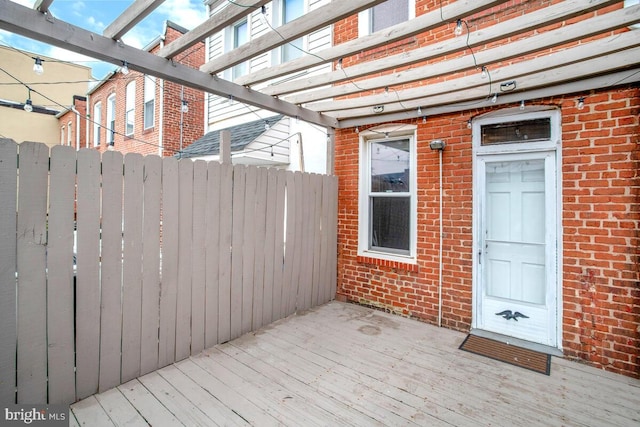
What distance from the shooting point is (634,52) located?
2.76 m

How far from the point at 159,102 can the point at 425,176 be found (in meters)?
7.61

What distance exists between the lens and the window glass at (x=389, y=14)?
4.49 meters

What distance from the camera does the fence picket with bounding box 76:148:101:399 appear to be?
2.49 meters

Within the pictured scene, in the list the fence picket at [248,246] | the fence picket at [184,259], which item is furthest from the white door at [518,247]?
the fence picket at [184,259]

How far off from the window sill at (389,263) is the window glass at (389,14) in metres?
3.41

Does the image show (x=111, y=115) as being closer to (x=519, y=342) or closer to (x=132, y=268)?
(x=132, y=268)

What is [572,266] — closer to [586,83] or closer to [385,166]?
[586,83]

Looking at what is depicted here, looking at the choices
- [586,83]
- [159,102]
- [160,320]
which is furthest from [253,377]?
[159,102]

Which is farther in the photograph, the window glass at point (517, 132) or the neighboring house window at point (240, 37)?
the neighboring house window at point (240, 37)

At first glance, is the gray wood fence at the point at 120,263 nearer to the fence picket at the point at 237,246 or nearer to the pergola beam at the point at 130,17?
the fence picket at the point at 237,246

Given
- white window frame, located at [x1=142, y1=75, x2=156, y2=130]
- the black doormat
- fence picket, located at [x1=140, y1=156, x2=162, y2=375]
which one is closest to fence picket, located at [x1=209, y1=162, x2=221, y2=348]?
fence picket, located at [x1=140, y1=156, x2=162, y2=375]

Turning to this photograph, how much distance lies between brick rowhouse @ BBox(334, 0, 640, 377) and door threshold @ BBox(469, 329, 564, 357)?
112 millimetres

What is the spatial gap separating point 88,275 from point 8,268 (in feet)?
1.56

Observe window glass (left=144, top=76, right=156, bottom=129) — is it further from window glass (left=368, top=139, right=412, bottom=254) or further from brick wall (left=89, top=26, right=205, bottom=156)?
window glass (left=368, top=139, right=412, bottom=254)
